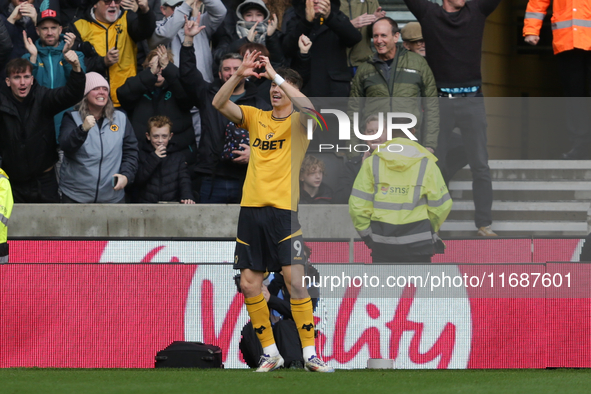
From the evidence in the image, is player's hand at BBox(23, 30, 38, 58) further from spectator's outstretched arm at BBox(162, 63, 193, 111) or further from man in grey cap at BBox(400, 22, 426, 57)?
man in grey cap at BBox(400, 22, 426, 57)

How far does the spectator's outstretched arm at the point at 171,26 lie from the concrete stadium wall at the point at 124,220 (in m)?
2.06

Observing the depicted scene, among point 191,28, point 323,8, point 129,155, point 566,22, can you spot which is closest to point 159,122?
point 129,155

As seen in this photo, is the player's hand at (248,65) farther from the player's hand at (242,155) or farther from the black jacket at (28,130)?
the black jacket at (28,130)

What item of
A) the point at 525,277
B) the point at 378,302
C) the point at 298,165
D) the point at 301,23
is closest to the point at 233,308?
the point at 378,302

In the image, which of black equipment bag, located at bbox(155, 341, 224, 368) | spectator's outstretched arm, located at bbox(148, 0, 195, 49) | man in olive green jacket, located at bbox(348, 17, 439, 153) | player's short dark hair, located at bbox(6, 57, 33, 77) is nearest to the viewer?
black equipment bag, located at bbox(155, 341, 224, 368)

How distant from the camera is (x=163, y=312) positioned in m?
7.63

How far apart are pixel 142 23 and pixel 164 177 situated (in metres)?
1.76

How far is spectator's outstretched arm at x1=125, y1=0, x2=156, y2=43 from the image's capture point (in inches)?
374

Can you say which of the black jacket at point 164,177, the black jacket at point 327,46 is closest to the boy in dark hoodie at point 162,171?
the black jacket at point 164,177

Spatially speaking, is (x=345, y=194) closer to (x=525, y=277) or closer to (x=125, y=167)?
(x=525, y=277)

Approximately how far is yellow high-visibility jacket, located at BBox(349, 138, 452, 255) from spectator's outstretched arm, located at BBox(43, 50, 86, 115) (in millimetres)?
3245

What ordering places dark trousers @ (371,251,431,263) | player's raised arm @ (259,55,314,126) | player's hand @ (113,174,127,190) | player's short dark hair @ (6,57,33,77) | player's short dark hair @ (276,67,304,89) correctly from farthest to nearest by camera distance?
player's hand @ (113,174,127,190)
player's short dark hair @ (6,57,33,77)
dark trousers @ (371,251,431,263)
player's short dark hair @ (276,67,304,89)
player's raised arm @ (259,55,314,126)

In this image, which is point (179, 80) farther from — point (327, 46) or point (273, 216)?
point (273, 216)

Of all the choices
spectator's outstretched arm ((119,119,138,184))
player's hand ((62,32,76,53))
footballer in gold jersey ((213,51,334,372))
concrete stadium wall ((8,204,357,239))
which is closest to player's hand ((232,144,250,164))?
concrete stadium wall ((8,204,357,239))
